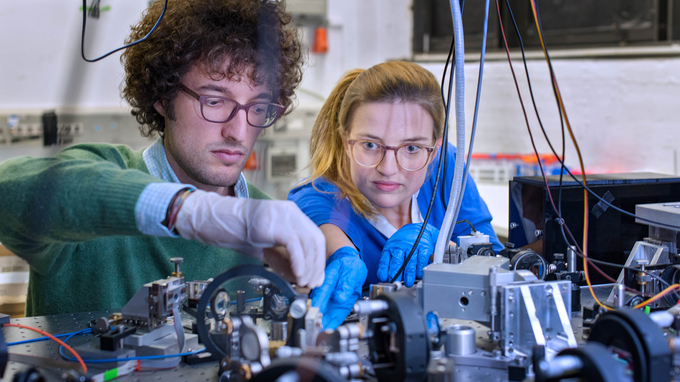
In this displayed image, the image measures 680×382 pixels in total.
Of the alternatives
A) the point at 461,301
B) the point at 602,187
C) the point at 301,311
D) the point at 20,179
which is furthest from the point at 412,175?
the point at 20,179

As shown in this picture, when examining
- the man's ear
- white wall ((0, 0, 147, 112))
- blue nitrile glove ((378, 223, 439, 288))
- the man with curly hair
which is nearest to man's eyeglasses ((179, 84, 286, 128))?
the man with curly hair

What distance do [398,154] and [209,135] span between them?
486 mm

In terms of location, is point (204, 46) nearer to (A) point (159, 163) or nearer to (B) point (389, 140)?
(A) point (159, 163)

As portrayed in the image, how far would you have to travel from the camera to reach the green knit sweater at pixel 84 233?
83 centimetres

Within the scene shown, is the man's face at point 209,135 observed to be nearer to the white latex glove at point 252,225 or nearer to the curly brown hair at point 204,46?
the curly brown hair at point 204,46

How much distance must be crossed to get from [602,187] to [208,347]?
1051 mm

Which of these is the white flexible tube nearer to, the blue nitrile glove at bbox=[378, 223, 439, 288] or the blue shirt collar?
the blue nitrile glove at bbox=[378, 223, 439, 288]

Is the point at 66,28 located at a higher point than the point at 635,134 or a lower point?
higher

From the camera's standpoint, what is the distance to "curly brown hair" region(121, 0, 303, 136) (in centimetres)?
138

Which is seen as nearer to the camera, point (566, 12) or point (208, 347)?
point (208, 347)

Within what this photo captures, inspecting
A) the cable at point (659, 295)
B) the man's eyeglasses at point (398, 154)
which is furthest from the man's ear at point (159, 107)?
the cable at point (659, 295)

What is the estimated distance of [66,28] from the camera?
145 cm

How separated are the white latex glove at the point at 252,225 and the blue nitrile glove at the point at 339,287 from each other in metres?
0.18

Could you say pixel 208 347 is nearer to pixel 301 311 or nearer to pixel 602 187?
pixel 301 311
